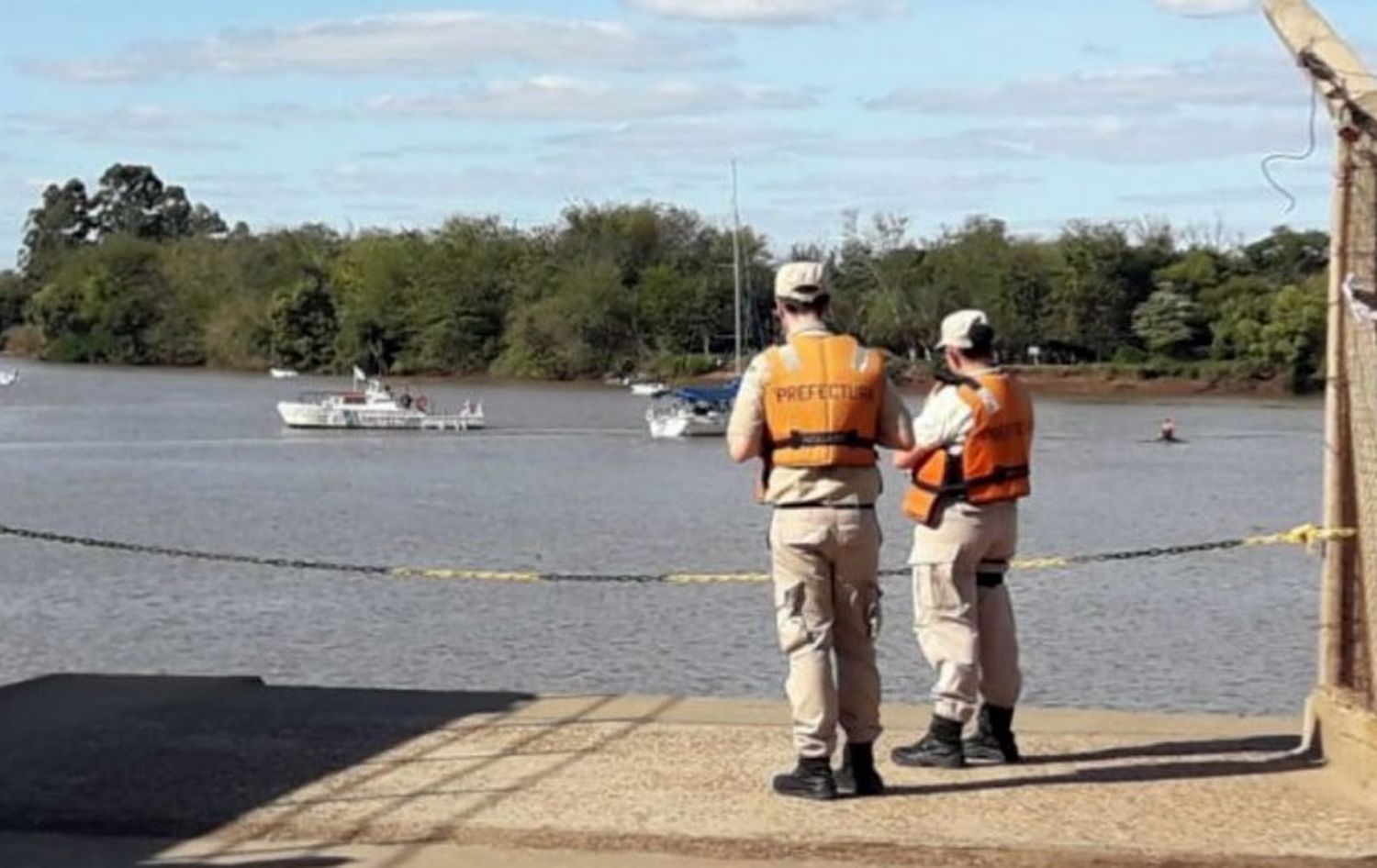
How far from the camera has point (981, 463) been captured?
9.91 m

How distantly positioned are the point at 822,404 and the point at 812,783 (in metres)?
1.38

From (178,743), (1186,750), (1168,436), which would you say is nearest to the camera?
(1186,750)

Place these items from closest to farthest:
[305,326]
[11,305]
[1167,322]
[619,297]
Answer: [1167,322] < [619,297] < [305,326] < [11,305]

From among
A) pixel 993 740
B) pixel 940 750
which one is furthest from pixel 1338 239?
pixel 940 750

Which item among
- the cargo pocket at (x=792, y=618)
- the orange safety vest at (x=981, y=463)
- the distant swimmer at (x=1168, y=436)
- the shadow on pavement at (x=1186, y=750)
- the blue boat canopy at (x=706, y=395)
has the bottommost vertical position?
the distant swimmer at (x=1168, y=436)

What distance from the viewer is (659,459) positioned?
227ft

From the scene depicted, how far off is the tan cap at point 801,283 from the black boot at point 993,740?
6.10 ft

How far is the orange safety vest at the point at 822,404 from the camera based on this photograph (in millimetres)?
9289

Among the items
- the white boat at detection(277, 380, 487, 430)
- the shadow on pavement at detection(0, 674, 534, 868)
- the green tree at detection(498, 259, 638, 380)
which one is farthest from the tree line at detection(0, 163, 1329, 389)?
the shadow on pavement at detection(0, 674, 534, 868)

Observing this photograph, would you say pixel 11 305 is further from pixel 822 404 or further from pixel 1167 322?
pixel 822 404

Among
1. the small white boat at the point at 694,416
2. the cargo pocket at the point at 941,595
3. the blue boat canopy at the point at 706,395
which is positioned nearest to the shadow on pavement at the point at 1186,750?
the cargo pocket at the point at 941,595

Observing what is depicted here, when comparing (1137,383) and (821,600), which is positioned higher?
(821,600)

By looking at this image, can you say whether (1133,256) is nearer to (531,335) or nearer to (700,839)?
(531,335)

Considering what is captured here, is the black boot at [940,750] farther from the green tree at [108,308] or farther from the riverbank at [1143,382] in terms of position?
the green tree at [108,308]
